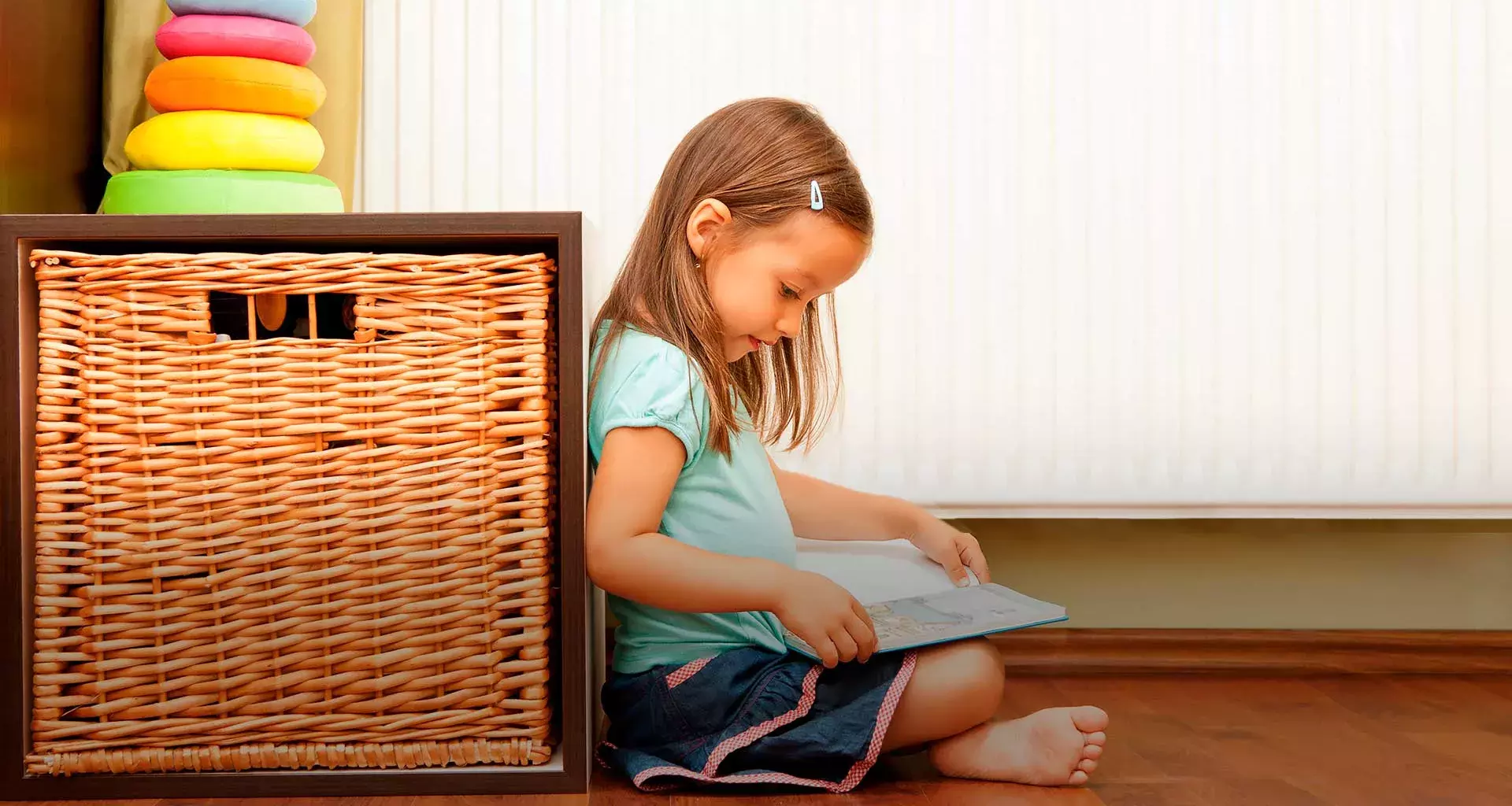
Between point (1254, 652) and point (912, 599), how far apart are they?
2.03 feet

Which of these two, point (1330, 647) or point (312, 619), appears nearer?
point (312, 619)

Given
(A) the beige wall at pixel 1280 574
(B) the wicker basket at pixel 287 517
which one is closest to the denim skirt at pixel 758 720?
(B) the wicker basket at pixel 287 517

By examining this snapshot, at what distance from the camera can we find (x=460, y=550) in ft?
2.85

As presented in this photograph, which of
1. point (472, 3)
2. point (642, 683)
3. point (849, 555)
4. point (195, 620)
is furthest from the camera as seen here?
point (472, 3)

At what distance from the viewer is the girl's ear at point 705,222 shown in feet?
3.14

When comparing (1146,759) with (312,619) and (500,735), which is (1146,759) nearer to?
(500,735)

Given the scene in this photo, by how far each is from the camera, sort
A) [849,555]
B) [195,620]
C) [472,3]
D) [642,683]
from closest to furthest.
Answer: [195,620] → [642,683] → [849,555] → [472,3]

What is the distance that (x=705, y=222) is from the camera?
3.18 feet

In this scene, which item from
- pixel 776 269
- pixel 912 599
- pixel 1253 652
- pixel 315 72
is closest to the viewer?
pixel 776 269

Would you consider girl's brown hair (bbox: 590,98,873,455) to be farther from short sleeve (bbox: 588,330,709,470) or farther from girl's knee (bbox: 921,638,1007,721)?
girl's knee (bbox: 921,638,1007,721)

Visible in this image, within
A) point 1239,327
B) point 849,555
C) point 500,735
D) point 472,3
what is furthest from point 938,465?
point 472,3

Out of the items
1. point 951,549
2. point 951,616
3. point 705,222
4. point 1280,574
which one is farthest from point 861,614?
point 1280,574

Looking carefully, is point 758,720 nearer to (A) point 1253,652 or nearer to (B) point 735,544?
(B) point 735,544

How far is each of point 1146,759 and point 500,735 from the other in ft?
1.92
